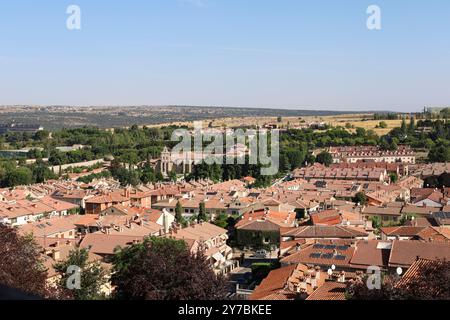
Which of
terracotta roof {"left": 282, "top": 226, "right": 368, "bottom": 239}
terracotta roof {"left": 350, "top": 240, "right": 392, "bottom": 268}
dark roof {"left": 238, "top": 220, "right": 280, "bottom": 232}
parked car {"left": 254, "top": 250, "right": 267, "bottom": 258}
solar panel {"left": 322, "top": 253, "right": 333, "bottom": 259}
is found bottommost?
parked car {"left": 254, "top": 250, "right": 267, "bottom": 258}

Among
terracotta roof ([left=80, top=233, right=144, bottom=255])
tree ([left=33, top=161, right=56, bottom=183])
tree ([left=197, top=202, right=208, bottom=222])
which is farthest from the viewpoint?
tree ([left=33, top=161, right=56, bottom=183])

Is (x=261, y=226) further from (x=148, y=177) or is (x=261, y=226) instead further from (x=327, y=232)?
(x=148, y=177)

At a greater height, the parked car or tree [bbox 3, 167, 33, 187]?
tree [bbox 3, 167, 33, 187]

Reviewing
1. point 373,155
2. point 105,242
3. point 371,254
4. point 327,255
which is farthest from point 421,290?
point 373,155

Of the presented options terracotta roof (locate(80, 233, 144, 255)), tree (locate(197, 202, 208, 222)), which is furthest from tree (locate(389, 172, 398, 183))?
terracotta roof (locate(80, 233, 144, 255))

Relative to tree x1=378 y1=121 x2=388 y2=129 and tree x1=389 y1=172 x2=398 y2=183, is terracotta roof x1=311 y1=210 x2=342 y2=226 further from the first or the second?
tree x1=378 y1=121 x2=388 y2=129
